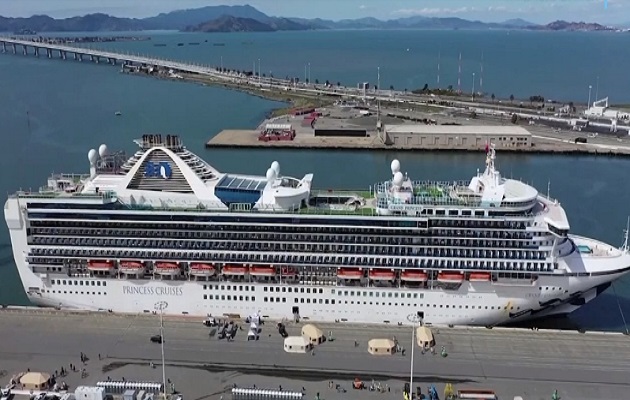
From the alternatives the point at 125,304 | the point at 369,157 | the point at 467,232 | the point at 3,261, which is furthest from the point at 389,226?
the point at 369,157

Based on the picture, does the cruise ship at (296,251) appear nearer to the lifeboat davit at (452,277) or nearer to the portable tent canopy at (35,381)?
the lifeboat davit at (452,277)

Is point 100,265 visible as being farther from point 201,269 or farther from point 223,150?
point 223,150

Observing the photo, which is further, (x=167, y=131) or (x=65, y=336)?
(x=167, y=131)

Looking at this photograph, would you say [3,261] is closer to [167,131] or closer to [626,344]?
[626,344]

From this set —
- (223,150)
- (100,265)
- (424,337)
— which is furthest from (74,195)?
(223,150)

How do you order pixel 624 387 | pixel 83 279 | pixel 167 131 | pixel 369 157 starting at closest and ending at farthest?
pixel 624 387 < pixel 83 279 < pixel 369 157 < pixel 167 131

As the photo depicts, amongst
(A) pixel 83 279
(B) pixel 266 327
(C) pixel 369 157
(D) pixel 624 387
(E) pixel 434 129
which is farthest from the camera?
(E) pixel 434 129

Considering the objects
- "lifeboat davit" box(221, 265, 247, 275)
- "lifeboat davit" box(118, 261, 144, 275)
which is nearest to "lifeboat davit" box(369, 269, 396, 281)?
"lifeboat davit" box(221, 265, 247, 275)

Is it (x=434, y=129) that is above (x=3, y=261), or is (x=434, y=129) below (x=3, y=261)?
above
